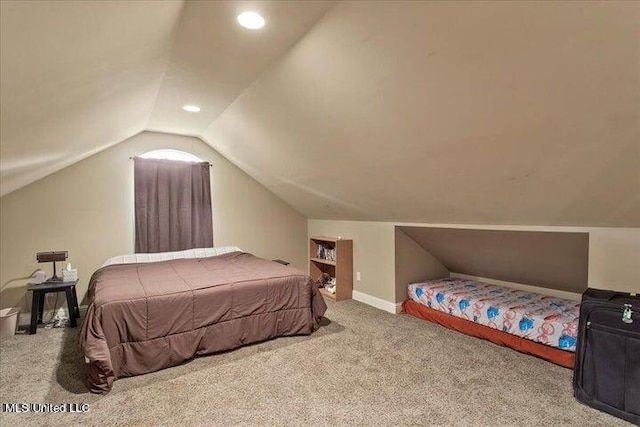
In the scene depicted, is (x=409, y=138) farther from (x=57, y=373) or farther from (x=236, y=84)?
(x=57, y=373)

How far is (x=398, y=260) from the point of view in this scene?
380 centimetres

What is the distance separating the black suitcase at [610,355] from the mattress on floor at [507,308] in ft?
1.50

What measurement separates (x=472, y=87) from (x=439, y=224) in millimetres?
1840

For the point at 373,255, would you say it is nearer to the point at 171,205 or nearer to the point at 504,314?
the point at 504,314

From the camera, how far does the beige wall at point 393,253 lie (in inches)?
84.8

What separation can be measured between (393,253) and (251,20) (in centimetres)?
279

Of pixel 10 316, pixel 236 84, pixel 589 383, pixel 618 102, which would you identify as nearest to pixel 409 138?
pixel 618 102

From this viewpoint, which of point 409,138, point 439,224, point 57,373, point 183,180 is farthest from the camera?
point 183,180

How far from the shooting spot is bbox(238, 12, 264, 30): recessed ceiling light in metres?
1.64

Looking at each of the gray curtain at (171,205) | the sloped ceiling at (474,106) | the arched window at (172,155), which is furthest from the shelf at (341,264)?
the arched window at (172,155)

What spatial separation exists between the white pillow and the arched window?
3.93ft

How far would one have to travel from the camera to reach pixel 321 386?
7.29 ft

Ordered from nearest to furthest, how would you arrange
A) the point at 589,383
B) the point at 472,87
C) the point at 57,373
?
the point at 472,87 < the point at 589,383 < the point at 57,373

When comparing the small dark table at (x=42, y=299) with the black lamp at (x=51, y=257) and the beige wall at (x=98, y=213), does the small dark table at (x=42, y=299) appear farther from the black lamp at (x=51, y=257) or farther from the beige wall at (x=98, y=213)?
the beige wall at (x=98, y=213)
